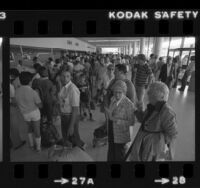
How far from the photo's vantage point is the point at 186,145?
3.62 meters

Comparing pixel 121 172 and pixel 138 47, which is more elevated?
pixel 138 47

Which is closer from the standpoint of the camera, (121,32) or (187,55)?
(121,32)

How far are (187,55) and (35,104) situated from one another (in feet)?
5.76

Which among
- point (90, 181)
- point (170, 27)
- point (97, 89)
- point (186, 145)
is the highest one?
point (170, 27)

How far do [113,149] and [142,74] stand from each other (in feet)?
2.85

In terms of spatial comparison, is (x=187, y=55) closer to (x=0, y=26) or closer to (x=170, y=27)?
(x=170, y=27)

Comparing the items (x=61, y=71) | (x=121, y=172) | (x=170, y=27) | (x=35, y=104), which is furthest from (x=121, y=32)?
(x=121, y=172)

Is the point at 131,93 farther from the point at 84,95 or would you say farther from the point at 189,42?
the point at 189,42

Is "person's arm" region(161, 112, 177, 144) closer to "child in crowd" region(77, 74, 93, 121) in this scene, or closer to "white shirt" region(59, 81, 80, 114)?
"child in crowd" region(77, 74, 93, 121)

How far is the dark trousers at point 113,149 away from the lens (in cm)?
370

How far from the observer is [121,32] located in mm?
3502

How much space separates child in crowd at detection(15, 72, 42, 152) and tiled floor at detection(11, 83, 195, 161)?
13 centimetres

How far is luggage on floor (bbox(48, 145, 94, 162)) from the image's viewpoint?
3678mm

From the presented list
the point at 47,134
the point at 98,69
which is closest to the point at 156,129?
the point at 98,69
